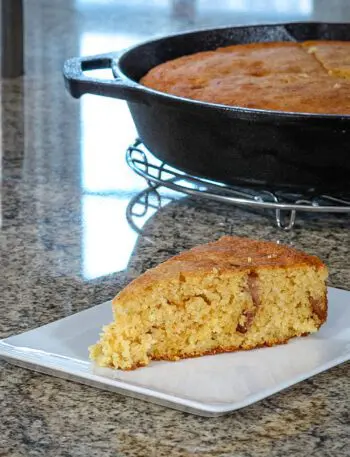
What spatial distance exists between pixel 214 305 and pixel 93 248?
0.45m

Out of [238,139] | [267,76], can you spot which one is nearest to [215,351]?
[238,139]

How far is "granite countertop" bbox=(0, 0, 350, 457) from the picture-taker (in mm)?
1039

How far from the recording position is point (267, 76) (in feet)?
5.67

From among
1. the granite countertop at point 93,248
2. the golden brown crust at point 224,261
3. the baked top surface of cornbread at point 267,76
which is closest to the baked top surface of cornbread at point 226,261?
the golden brown crust at point 224,261

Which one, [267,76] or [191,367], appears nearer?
[191,367]

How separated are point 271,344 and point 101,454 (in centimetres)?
25

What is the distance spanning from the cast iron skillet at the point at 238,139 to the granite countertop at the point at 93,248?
0.11m

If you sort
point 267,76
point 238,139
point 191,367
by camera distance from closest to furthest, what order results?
1. point 191,367
2. point 238,139
3. point 267,76

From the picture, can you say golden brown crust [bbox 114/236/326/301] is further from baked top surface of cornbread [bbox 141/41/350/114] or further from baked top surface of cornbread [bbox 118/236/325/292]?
baked top surface of cornbread [bbox 141/41/350/114]

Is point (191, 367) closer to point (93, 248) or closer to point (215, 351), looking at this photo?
point (215, 351)

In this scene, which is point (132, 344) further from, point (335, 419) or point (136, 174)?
point (136, 174)

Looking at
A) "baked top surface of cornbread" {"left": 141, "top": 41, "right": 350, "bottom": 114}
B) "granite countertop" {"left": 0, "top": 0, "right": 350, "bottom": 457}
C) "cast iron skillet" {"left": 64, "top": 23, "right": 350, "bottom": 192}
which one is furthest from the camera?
"baked top surface of cornbread" {"left": 141, "top": 41, "right": 350, "bottom": 114}

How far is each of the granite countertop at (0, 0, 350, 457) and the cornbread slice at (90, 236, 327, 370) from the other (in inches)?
2.2

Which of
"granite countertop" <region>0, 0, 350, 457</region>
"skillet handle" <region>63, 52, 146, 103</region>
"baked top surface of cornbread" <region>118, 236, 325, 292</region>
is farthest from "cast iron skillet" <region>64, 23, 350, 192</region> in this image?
"baked top surface of cornbread" <region>118, 236, 325, 292</region>
